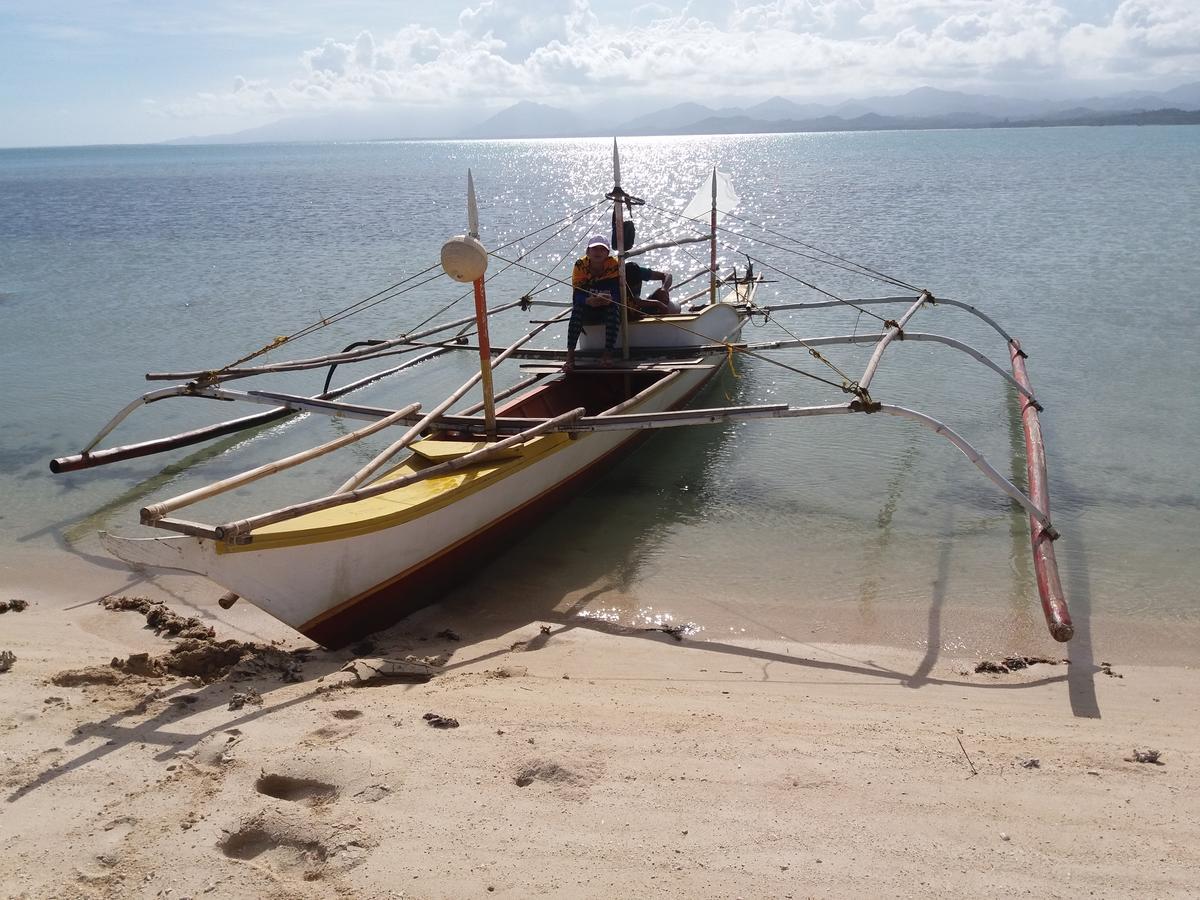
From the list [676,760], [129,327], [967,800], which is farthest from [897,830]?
[129,327]

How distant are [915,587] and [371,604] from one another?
13.7ft

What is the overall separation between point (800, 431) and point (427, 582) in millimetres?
5735

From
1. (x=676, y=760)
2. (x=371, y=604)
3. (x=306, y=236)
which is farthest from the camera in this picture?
(x=306, y=236)

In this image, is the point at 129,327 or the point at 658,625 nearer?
the point at 658,625

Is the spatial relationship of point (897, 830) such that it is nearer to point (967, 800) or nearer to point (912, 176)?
point (967, 800)

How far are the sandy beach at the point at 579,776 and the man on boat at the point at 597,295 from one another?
5.05m

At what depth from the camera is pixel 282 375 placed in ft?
46.5

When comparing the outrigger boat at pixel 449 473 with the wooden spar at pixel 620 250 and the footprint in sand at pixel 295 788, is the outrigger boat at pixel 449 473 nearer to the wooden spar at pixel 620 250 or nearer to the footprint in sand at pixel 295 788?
the wooden spar at pixel 620 250

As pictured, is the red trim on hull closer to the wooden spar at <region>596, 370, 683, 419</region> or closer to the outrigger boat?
the outrigger boat

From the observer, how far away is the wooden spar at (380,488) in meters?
5.09

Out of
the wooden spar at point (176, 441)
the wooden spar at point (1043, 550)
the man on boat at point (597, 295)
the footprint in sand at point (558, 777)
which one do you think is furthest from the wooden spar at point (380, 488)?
the wooden spar at point (1043, 550)

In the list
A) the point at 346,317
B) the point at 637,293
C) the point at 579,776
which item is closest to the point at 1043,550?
the point at 579,776

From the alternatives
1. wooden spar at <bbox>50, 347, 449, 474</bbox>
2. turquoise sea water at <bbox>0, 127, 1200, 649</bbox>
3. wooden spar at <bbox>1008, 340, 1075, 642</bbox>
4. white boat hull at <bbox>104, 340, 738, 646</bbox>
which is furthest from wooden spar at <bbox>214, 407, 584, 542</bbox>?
wooden spar at <bbox>1008, 340, 1075, 642</bbox>

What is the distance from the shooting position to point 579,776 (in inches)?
161
